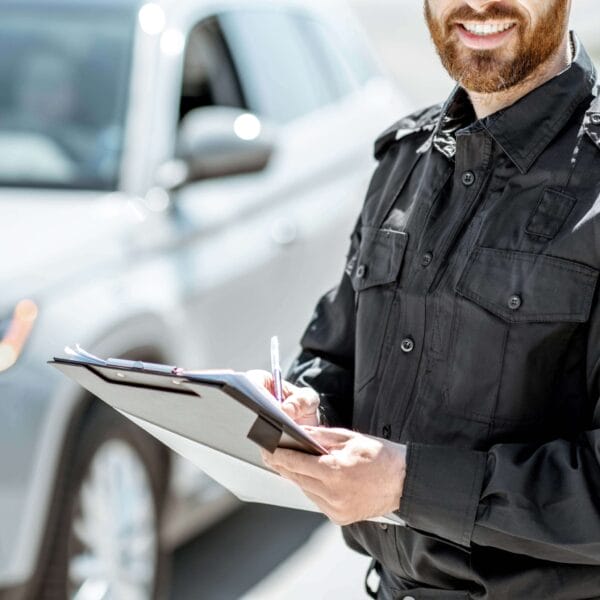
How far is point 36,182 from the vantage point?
181 inches

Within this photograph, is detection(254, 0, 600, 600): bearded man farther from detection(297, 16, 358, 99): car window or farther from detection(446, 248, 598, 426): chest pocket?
detection(297, 16, 358, 99): car window

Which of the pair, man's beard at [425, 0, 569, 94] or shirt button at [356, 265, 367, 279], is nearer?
man's beard at [425, 0, 569, 94]

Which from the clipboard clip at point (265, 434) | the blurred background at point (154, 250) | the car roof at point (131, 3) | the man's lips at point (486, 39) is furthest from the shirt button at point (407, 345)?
the car roof at point (131, 3)

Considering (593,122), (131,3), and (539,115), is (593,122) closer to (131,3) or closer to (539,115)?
(539,115)

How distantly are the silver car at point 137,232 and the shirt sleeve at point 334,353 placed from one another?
135 centimetres

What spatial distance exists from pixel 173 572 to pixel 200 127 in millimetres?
1524

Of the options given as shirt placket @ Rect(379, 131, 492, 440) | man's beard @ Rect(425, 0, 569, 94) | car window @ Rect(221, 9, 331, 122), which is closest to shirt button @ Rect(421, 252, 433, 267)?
shirt placket @ Rect(379, 131, 492, 440)

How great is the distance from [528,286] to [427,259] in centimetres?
20

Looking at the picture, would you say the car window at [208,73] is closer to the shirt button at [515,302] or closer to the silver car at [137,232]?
the silver car at [137,232]

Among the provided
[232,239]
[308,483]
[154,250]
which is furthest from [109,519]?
[308,483]

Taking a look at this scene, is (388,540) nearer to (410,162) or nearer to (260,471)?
(260,471)

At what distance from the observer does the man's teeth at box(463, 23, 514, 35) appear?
2.16 m

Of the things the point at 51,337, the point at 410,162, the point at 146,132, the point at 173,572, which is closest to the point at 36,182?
the point at 146,132

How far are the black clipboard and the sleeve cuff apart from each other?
5.7 inches
